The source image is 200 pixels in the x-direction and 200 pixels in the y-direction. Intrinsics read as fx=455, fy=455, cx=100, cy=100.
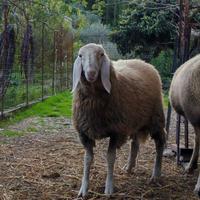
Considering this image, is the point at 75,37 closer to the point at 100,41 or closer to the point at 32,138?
the point at 100,41

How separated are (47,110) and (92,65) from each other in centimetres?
698

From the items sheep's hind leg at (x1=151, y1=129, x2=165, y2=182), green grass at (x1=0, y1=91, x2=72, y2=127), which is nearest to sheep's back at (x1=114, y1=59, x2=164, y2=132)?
sheep's hind leg at (x1=151, y1=129, x2=165, y2=182)

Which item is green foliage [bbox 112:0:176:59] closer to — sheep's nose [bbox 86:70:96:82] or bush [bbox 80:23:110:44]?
bush [bbox 80:23:110:44]

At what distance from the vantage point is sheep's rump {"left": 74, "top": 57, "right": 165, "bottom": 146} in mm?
4582

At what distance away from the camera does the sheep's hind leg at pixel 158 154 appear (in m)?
5.25

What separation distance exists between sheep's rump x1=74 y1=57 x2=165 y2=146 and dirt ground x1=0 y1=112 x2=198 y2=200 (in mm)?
573

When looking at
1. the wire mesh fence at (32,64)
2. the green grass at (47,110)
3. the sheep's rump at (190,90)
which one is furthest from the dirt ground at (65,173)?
the wire mesh fence at (32,64)

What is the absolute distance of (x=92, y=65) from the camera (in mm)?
4305

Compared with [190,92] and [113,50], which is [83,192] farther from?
[113,50]

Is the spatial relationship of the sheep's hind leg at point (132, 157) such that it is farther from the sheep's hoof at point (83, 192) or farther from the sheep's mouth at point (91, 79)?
the sheep's mouth at point (91, 79)

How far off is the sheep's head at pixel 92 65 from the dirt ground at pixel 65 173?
45.6 inches

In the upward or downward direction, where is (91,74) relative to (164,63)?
upward

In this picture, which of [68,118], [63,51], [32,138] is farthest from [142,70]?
[63,51]

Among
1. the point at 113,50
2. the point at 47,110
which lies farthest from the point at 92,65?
the point at 113,50
